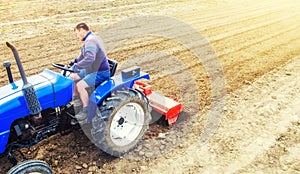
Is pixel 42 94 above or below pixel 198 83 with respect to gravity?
Answer: above

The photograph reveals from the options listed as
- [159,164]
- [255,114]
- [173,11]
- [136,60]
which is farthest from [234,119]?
[173,11]

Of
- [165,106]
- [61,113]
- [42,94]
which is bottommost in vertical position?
[165,106]

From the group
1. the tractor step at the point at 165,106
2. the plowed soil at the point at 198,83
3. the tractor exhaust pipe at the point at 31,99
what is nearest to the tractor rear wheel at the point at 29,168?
the tractor exhaust pipe at the point at 31,99

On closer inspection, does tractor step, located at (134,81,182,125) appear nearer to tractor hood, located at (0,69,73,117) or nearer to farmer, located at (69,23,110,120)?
farmer, located at (69,23,110,120)

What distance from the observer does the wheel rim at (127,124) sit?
383 centimetres

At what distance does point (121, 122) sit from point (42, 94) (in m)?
1.12

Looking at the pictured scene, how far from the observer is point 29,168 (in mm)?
2838

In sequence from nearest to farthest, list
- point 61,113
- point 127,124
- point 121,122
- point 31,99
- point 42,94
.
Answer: point 31,99, point 42,94, point 61,113, point 121,122, point 127,124

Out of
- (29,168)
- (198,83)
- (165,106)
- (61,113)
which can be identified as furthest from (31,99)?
(198,83)

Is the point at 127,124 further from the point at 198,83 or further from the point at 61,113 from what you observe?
the point at 198,83

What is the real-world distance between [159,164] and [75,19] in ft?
29.6

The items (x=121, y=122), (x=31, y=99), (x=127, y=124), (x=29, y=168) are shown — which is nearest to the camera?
(x=29, y=168)

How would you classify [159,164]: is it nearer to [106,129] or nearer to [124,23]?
[106,129]

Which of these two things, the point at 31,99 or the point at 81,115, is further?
the point at 81,115
